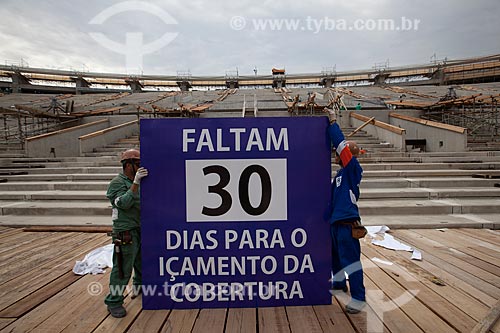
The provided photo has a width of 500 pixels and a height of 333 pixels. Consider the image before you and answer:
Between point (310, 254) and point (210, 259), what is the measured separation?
914 millimetres

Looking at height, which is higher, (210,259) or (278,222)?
(278,222)

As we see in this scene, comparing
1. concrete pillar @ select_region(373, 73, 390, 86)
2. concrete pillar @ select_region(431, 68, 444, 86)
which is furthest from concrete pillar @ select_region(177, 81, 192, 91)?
concrete pillar @ select_region(431, 68, 444, 86)

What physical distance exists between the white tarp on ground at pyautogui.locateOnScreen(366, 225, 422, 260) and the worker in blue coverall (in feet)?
5.33

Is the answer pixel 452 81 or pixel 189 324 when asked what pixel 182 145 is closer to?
pixel 189 324

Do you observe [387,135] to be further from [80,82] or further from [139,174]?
[80,82]

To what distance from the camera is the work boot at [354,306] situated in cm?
236

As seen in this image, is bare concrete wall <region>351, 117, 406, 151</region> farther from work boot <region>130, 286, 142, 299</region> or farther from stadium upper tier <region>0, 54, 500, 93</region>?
stadium upper tier <region>0, 54, 500, 93</region>

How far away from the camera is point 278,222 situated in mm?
2512

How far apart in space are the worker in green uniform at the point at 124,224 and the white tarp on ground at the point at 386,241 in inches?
132

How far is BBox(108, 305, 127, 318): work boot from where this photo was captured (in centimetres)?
235

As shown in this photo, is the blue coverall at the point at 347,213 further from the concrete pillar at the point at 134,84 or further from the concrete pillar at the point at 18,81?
the concrete pillar at the point at 18,81

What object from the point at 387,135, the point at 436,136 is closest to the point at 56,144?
the point at 387,135

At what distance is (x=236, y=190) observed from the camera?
2.52m

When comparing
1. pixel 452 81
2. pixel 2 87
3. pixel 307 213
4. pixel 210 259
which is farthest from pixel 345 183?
pixel 2 87
